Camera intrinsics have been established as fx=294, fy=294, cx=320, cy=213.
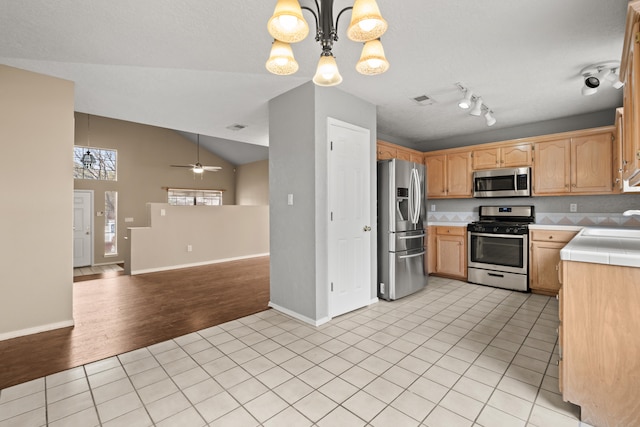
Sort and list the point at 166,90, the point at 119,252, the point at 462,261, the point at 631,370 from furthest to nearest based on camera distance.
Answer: the point at 119,252 < the point at 462,261 < the point at 166,90 < the point at 631,370

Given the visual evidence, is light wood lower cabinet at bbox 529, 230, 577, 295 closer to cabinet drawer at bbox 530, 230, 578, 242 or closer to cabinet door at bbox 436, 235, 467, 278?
cabinet drawer at bbox 530, 230, 578, 242

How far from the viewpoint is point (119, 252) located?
789 cm

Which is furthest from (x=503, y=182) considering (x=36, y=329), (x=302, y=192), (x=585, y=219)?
(x=36, y=329)

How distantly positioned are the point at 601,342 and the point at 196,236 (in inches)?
264

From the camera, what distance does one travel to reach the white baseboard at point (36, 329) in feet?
9.12

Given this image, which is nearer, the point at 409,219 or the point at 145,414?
the point at 145,414

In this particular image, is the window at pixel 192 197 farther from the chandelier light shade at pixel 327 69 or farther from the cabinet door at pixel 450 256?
the chandelier light shade at pixel 327 69

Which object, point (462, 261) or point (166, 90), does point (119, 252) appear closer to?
point (166, 90)

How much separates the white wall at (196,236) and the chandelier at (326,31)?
18.4 ft

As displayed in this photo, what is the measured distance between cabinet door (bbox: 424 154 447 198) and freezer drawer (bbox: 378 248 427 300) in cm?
167

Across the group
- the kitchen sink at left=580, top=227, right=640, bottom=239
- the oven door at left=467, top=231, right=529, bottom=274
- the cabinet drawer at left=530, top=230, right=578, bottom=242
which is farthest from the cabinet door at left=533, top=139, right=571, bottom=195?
the kitchen sink at left=580, top=227, right=640, bottom=239

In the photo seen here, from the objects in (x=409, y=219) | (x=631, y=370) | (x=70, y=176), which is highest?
(x=70, y=176)

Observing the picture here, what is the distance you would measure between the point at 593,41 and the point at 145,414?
417 centimetres

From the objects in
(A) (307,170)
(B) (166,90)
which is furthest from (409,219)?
(B) (166,90)
